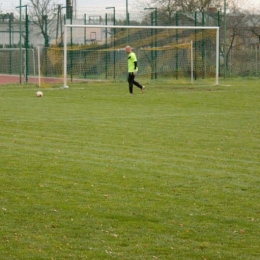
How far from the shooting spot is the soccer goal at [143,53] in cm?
3569

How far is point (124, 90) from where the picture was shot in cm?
2802

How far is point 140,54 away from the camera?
36.4 meters

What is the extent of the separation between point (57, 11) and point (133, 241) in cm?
3131

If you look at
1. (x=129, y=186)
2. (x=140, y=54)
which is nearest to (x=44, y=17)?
(x=140, y=54)

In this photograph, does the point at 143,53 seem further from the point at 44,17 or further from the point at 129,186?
the point at 129,186

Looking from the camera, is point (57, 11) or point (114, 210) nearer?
point (114, 210)

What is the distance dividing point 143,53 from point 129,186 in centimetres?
2774

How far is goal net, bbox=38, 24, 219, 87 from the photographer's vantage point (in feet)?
117

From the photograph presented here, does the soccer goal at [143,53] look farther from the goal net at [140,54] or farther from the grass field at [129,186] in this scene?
the grass field at [129,186]

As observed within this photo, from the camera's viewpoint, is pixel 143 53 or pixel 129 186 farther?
pixel 143 53

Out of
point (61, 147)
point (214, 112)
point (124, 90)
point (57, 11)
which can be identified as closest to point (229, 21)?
point (57, 11)

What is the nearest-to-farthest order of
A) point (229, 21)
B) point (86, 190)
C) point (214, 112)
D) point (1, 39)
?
point (86, 190), point (214, 112), point (1, 39), point (229, 21)

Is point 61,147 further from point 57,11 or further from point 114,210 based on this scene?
point 57,11

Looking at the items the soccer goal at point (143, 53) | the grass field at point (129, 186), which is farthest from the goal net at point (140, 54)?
the grass field at point (129, 186)
